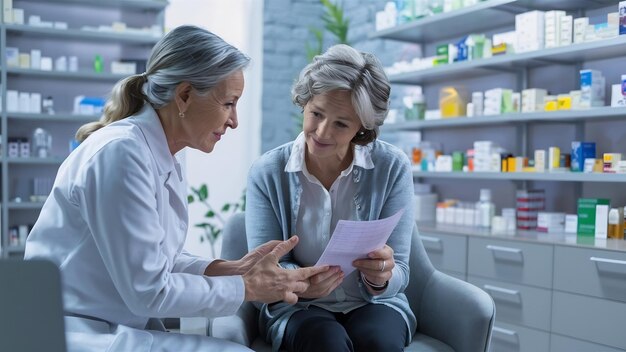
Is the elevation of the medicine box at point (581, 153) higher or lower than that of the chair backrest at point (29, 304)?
higher

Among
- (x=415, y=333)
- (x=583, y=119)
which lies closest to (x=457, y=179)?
(x=583, y=119)

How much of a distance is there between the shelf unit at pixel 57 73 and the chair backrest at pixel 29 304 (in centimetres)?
405

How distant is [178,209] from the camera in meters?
1.51

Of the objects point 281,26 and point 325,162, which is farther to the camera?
point 281,26

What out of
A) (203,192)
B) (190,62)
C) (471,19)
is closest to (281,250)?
(190,62)

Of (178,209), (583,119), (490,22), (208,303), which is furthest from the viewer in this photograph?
(490,22)

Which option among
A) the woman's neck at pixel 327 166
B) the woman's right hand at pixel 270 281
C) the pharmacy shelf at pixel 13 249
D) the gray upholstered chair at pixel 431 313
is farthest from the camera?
the pharmacy shelf at pixel 13 249

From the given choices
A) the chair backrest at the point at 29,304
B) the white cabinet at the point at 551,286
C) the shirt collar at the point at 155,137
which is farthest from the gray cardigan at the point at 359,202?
the white cabinet at the point at 551,286

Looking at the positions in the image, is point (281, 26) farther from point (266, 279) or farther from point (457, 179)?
point (266, 279)

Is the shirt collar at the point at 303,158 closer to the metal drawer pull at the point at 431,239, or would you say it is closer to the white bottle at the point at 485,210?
the metal drawer pull at the point at 431,239

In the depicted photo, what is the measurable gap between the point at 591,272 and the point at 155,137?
2.06 meters

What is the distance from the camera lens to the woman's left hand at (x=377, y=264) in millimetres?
1682

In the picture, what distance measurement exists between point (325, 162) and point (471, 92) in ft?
7.62

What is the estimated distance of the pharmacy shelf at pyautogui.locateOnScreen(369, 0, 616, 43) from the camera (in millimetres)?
3324
